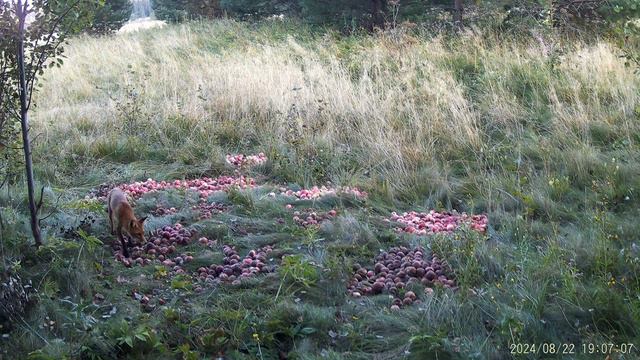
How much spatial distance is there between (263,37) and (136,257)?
1047 cm

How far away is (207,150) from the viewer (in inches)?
304

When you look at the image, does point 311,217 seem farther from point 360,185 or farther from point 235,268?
point 235,268

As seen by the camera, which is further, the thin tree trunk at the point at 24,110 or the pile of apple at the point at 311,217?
the pile of apple at the point at 311,217

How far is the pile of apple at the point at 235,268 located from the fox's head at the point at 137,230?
59 centimetres

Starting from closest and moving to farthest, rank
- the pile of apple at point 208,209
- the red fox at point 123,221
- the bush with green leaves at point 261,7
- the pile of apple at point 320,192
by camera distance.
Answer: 1. the red fox at point 123,221
2. the pile of apple at point 208,209
3. the pile of apple at point 320,192
4. the bush with green leaves at point 261,7

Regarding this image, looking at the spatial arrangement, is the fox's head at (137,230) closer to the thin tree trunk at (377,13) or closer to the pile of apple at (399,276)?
the pile of apple at (399,276)

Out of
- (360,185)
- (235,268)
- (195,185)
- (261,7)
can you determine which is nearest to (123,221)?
(235,268)

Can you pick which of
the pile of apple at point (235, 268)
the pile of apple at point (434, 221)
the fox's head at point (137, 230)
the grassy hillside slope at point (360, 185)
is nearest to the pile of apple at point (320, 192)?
the grassy hillside slope at point (360, 185)

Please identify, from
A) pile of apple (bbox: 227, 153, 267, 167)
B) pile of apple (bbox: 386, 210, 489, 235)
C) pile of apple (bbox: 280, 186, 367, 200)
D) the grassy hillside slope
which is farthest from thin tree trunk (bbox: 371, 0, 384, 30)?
pile of apple (bbox: 386, 210, 489, 235)

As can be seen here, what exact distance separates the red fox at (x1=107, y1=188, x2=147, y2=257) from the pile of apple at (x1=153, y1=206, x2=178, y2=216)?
801 mm

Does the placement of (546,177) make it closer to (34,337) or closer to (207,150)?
(207,150)

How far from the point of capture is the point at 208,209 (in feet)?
19.5

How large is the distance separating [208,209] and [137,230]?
969 millimetres

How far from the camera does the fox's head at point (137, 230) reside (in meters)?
5.02
